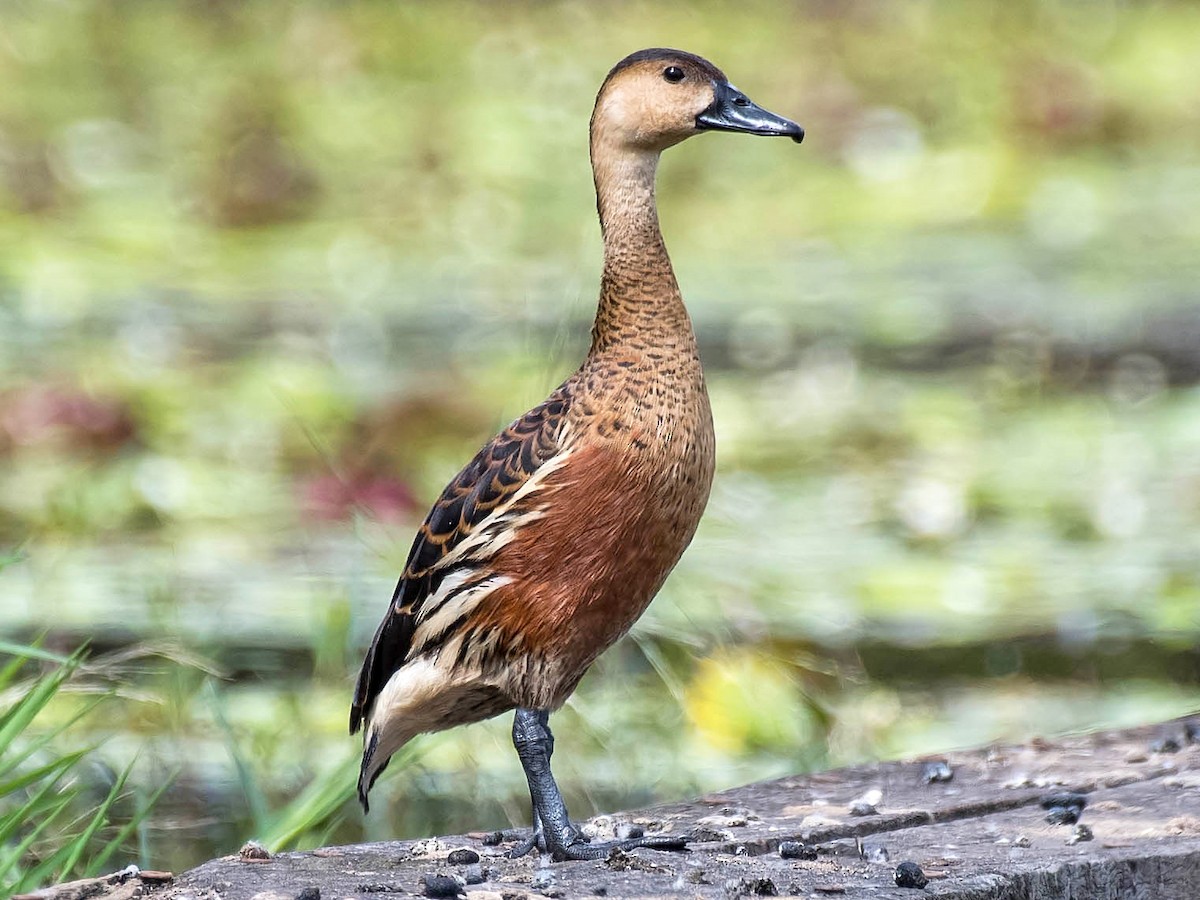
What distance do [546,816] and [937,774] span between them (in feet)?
2.77

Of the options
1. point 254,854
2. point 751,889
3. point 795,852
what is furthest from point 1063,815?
point 254,854

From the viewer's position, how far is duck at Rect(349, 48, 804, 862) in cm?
317

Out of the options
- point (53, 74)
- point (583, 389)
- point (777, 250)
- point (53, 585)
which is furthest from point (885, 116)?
point (583, 389)

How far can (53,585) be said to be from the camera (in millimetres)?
5297

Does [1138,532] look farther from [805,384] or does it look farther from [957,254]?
[957,254]

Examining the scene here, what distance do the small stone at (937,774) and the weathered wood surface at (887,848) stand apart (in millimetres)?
11

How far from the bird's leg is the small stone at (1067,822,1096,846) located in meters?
0.61

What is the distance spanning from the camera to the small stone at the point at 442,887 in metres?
2.75

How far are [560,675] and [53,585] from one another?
8.23ft

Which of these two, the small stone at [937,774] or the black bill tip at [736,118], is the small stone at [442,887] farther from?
the black bill tip at [736,118]

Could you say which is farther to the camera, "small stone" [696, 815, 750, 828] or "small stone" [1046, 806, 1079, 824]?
"small stone" [696, 815, 750, 828]

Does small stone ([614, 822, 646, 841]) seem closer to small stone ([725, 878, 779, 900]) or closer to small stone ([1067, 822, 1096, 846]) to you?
small stone ([725, 878, 779, 900])

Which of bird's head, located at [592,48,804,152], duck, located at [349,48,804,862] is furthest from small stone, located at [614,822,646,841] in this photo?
bird's head, located at [592,48,804,152]

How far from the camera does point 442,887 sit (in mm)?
2750
